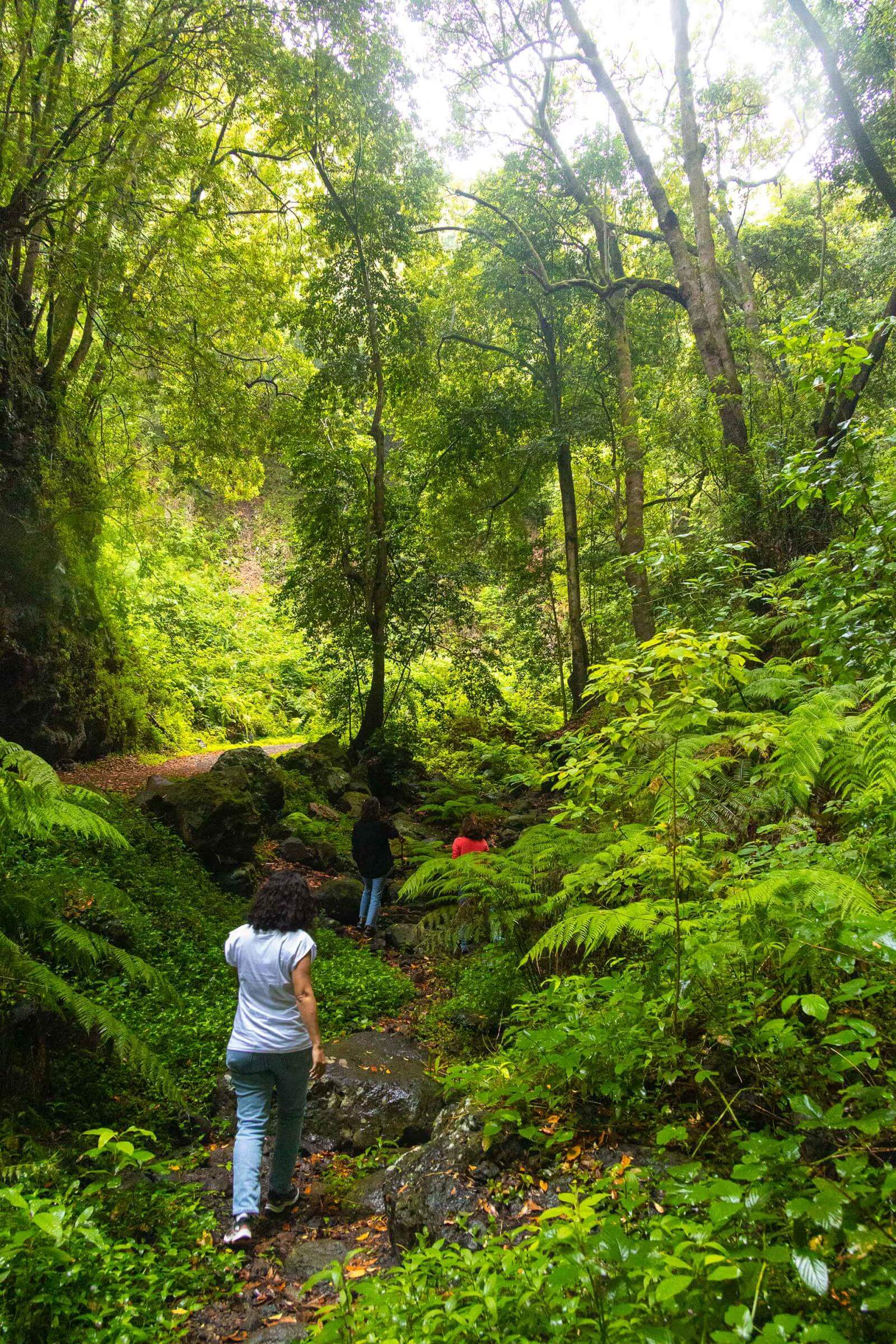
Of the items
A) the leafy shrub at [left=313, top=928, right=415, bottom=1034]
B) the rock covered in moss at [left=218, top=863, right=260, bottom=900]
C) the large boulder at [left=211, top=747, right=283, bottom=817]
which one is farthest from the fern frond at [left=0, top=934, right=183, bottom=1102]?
the large boulder at [left=211, top=747, right=283, bottom=817]

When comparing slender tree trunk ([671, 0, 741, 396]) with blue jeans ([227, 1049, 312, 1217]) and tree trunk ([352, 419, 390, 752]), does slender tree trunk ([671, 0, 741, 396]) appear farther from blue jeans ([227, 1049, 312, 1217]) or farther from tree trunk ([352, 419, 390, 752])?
blue jeans ([227, 1049, 312, 1217])

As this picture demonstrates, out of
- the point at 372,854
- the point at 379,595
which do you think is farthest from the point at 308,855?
the point at 379,595

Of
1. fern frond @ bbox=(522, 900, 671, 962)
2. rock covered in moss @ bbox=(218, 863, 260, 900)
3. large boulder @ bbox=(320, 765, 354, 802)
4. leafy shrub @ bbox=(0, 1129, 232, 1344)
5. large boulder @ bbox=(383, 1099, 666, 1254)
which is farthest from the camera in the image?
large boulder @ bbox=(320, 765, 354, 802)

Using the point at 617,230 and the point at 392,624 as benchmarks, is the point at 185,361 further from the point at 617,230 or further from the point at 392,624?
the point at 617,230

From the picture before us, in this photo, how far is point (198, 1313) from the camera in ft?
8.79

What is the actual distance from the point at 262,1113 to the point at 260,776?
7.26 meters

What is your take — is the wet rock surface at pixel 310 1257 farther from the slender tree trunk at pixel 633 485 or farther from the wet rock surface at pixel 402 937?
the slender tree trunk at pixel 633 485

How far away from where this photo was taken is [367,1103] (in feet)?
14.5

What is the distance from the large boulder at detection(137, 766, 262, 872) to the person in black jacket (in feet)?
4.60

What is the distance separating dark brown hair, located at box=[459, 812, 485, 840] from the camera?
7.08 meters

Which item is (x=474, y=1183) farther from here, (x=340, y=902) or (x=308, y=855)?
(x=308, y=855)

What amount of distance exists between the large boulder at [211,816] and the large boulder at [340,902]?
1.02 m

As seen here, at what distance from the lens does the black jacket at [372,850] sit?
7875 mm

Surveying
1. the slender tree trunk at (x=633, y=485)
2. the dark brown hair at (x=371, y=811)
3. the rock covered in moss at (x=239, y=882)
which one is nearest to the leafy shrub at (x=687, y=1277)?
the dark brown hair at (x=371, y=811)
